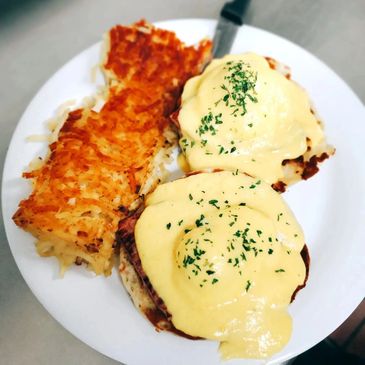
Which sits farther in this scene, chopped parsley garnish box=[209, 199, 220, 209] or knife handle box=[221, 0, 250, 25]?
knife handle box=[221, 0, 250, 25]

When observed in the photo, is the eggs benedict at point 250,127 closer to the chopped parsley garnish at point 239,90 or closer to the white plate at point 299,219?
the chopped parsley garnish at point 239,90

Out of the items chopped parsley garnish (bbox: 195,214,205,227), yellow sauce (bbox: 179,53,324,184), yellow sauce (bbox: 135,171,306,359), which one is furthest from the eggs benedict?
chopped parsley garnish (bbox: 195,214,205,227)

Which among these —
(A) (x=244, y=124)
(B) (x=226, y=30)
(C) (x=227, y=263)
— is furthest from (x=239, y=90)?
(C) (x=227, y=263)

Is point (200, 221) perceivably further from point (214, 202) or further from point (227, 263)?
point (227, 263)

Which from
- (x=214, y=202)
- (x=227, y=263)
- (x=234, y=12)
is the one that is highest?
(x=234, y=12)

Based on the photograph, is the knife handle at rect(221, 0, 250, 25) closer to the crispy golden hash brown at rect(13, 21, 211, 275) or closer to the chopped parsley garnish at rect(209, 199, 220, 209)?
the crispy golden hash brown at rect(13, 21, 211, 275)
